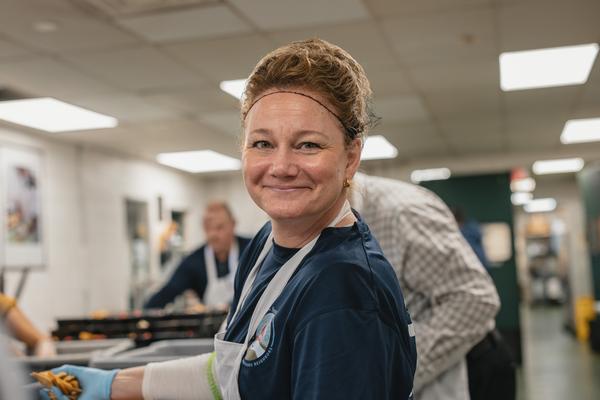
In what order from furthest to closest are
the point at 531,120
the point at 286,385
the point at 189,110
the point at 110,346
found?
the point at 531,120 < the point at 189,110 < the point at 110,346 < the point at 286,385

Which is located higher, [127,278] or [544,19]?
[544,19]

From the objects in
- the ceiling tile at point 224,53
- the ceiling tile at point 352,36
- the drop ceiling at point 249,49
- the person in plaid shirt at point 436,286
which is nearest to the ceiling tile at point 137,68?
the drop ceiling at point 249,49

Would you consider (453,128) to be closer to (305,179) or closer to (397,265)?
(397,265)

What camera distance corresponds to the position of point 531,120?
28.0 ft

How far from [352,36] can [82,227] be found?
519cm

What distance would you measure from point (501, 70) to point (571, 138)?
4386 mm

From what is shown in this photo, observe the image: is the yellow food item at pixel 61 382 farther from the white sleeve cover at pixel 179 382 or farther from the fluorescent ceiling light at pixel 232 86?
the fluorescent ceiling light at pixel 232 86

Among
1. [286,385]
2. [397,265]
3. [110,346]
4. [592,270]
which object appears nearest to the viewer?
[286,385]

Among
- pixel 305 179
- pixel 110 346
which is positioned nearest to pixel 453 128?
pixel 110 346

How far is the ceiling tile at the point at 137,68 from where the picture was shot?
16.8ft

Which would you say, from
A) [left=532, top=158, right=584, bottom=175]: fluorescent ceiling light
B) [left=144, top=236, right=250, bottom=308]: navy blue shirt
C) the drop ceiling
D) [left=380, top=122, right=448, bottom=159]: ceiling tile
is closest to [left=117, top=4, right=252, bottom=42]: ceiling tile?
the drop ceiling

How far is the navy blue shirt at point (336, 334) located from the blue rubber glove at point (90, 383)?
Answer: 15.9 inches

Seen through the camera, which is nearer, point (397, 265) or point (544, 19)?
point (397, 265)

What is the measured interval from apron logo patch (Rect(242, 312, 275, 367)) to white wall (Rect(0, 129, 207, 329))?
22.0 feet
